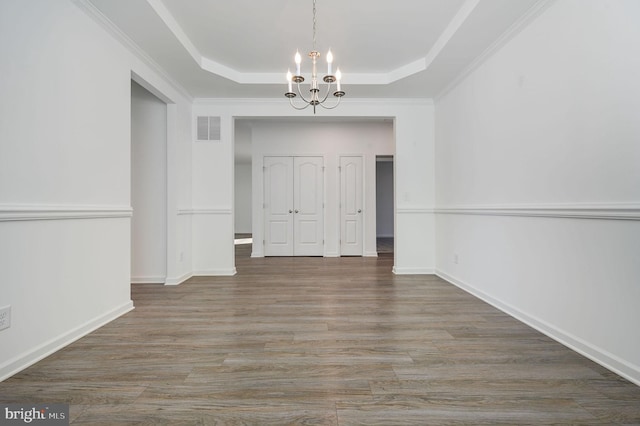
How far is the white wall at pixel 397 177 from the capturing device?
4.50 metres

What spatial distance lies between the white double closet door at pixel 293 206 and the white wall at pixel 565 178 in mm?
3389

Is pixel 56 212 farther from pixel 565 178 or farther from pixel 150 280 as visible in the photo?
pixel 565 178

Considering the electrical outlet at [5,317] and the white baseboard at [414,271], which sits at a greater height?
the electrical outlet at [5,317]

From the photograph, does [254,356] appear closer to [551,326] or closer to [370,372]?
[370,372]

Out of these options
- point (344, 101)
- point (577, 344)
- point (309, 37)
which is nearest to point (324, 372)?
point (577, 344)

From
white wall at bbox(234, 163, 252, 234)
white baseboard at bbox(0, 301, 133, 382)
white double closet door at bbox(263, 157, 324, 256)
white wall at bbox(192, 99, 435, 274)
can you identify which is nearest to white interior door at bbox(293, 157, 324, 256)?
white double closet door at bbox(263, 157, 324, 256)

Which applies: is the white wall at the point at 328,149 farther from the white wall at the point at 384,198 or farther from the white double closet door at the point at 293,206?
the white wall at the point at 384,198

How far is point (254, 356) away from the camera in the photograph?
1952 mm

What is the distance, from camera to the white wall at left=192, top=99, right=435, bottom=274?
14.8 ft

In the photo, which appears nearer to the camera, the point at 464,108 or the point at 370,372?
the point at 370,372

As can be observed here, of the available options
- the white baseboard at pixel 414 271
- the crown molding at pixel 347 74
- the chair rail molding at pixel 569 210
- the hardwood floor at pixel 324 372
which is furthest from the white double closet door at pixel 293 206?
the chair rail molding at pixel 569 210

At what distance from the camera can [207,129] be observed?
177 inches

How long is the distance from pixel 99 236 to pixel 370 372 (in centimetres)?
229

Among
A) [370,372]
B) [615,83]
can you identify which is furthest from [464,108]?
[370,372]
